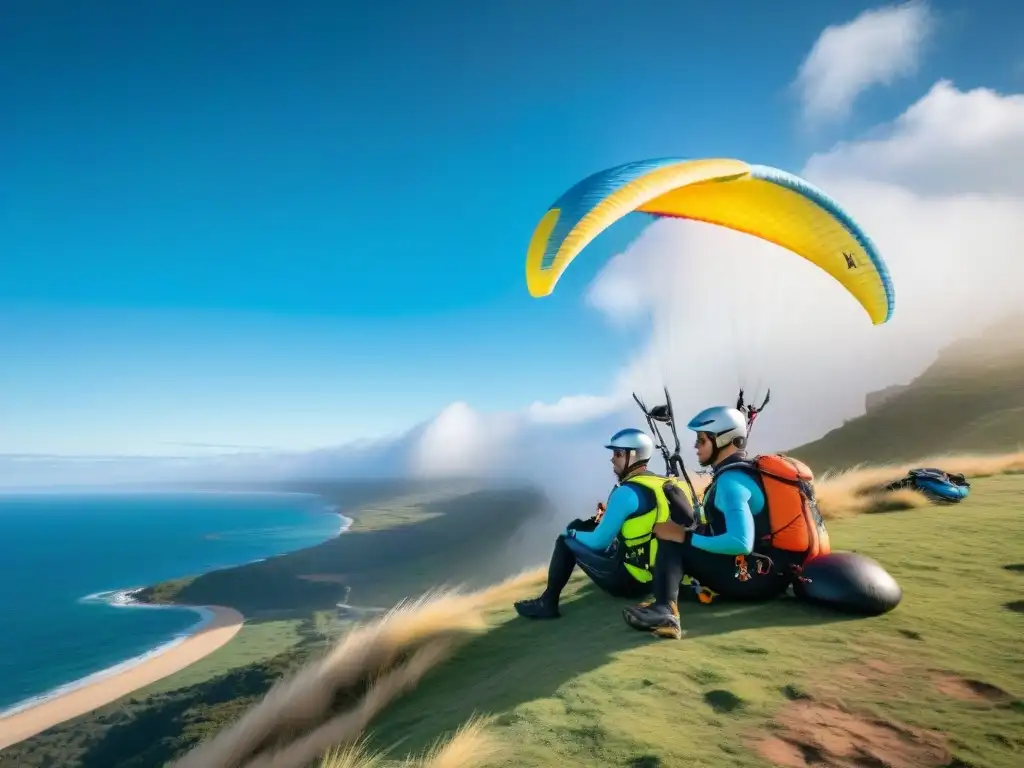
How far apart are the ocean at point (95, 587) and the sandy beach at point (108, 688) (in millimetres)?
3558

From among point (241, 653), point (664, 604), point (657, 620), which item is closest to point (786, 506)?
point (664, 604)

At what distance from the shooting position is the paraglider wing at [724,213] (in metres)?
6.05

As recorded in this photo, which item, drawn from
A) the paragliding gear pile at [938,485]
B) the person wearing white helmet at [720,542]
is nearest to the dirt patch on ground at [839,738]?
the person wearing white helmet at [720,542]

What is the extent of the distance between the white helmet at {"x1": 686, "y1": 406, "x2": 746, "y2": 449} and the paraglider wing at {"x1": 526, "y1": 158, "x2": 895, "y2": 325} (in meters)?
2.16

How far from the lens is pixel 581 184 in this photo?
6801 millimetres

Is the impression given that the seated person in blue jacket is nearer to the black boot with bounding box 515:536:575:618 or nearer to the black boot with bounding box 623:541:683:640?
the black boot with bounding box 515:536:575:618

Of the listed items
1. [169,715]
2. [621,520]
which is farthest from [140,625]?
[621,520]

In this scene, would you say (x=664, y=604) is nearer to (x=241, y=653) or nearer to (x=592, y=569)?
(x=592, y=569)

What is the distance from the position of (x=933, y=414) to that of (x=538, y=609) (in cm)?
6944

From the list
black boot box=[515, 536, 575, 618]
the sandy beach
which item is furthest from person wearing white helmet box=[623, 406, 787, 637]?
the sandy beach

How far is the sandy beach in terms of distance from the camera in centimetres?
3123

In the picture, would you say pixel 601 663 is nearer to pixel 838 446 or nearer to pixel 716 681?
pixel 716 681

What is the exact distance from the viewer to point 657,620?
5121mm

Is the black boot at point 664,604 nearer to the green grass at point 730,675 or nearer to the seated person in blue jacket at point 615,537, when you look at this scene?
the green grass at point 730,675
